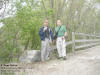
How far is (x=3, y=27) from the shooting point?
6.56m

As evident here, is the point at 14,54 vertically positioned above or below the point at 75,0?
below

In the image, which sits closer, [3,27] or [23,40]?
[3,27]

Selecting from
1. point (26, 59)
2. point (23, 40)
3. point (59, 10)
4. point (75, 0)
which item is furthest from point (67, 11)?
point (26, 59)

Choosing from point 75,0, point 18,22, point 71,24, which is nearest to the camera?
point 18,22

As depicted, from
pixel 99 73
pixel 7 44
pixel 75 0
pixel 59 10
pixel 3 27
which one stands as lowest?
pixel 99 73

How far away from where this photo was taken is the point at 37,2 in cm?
709

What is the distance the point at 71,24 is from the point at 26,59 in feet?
14.0

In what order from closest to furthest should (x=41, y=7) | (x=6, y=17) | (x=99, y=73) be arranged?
(x=99, y=73) < (x=6, y=17) < (x=41, y=7)

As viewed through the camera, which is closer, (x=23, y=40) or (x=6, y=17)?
(x=6, y=17)

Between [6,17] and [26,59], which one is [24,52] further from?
[6,17]

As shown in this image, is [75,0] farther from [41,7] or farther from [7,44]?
[7,44]

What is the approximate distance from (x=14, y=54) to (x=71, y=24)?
171 inches

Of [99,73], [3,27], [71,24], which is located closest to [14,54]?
[3,27]

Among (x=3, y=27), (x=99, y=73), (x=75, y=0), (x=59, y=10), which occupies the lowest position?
(x=99, y=73)
